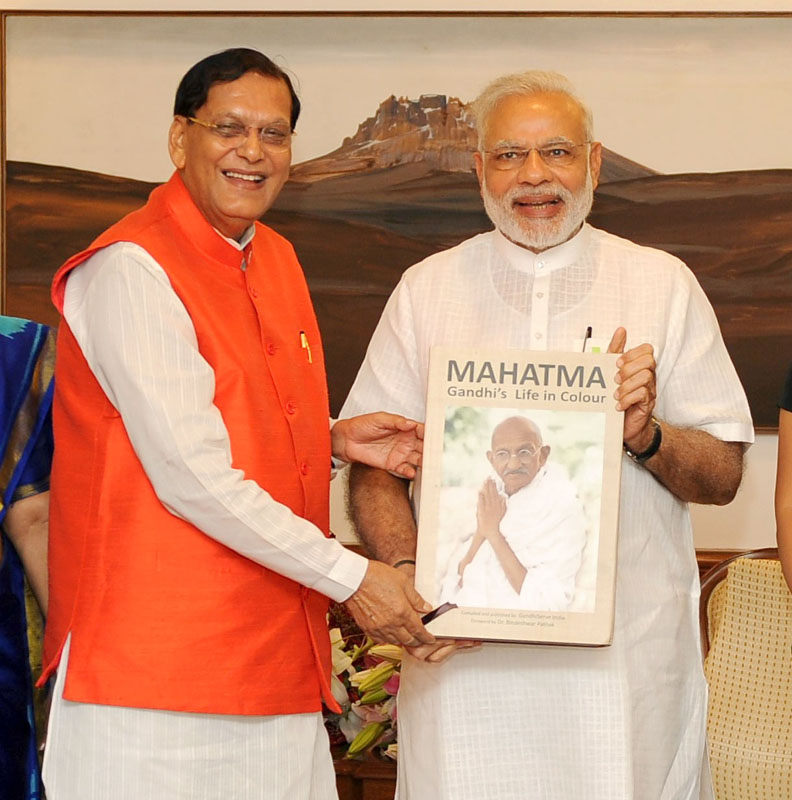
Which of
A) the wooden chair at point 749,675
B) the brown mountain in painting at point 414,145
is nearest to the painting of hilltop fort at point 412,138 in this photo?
the brown mountain in painting at point 414,145

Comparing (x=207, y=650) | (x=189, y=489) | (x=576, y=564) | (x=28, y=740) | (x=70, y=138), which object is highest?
(x=70, y=138)

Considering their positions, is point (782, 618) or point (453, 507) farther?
point (782, 618)

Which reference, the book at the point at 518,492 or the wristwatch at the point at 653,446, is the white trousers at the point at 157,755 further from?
the wristwatch at the point at 653,446

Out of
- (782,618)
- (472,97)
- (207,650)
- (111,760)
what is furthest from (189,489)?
(472,97)

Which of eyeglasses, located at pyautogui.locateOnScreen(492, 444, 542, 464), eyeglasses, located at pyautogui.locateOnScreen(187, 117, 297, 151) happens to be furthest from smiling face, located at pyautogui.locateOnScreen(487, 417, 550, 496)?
eyeglasses, located at pyautogui.locateOnScreen(187, 117, 297, 151)

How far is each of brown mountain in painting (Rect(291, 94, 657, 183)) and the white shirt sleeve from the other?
1918 mm

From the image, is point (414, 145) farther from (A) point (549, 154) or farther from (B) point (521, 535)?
(B) point (521, 535)

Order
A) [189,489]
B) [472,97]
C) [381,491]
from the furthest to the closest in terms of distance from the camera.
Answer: [472,97] < [381,491] < [189,489]

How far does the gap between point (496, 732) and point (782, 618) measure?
132 centimetres

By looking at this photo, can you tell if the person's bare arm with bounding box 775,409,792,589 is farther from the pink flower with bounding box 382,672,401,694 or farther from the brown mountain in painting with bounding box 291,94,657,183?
the brown mountain in painting with bounding box 291,94,657,183

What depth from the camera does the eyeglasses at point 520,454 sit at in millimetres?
2129

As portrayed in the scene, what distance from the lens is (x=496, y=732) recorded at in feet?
7.58

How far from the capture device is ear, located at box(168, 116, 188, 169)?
2168mm

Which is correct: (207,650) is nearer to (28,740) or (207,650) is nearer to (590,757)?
(28,740)
